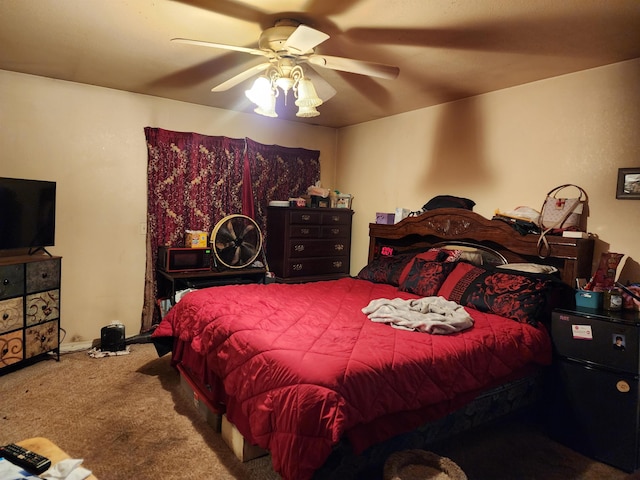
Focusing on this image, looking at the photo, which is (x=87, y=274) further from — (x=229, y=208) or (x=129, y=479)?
(x=129, y=479)

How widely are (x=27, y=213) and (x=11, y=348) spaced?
1.02 m

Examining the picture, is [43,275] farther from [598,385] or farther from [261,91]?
[598,385]

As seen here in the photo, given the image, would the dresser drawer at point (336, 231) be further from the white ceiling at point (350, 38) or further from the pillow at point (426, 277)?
the white ceiling at point (350, 38)

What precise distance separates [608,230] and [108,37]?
3465 mm

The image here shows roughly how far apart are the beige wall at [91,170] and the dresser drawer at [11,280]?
0.63 m

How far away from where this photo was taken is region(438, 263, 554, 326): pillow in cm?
240

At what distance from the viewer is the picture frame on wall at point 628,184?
2494 millimetres

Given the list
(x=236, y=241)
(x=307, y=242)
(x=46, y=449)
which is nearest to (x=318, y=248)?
(x=307, y=242)

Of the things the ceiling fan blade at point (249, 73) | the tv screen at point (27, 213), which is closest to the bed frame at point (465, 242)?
the ceiling fan blade at point (249, 73)

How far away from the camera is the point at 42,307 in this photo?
308 centimetres

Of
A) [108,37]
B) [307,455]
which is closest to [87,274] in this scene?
[108,37]

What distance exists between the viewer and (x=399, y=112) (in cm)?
414

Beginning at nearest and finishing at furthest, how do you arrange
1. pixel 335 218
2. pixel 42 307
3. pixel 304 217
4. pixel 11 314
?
1. pixel 11 314
2. pixel 42 307
3. pixel 304 217
4. pixel 335 218

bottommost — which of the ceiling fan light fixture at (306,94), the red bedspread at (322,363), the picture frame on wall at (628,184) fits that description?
the red bedspread at (322,363)
